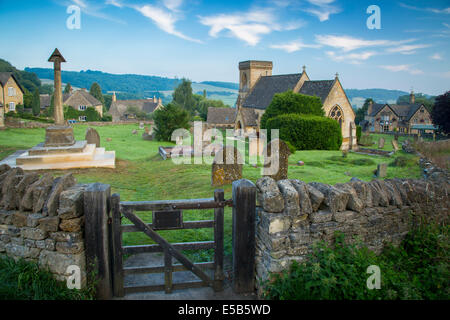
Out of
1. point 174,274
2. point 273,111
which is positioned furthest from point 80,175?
point 273,111

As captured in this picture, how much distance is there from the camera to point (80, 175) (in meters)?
12.7

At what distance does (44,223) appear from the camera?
4.27 meters

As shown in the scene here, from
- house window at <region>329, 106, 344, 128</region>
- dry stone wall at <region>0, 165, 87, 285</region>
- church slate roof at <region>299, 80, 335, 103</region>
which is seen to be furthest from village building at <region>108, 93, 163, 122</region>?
dry stone wall at <region>0, 165, 87, 285</region>

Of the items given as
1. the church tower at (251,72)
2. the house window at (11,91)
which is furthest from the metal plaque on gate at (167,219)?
the house window at (11,91)

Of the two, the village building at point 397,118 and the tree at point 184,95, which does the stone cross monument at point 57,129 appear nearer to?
the village building at point 397,118

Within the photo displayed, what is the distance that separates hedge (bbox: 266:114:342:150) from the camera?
84.4 ft

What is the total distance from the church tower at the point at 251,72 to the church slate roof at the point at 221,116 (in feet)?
14.2

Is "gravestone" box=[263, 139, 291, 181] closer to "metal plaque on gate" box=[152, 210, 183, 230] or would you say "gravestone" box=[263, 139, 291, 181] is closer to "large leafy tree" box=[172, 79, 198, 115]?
"metal plaque on gate" box=[152, 210, 183, 230]

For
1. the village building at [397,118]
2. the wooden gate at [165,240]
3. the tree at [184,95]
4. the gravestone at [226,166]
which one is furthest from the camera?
the tree at [184,95]

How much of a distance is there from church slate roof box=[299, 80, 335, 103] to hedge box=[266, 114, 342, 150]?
11.8 metres

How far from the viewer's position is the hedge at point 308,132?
84.4 ft

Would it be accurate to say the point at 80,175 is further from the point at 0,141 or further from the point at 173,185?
the point at 0,141

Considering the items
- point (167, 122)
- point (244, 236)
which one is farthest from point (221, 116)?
point (244, 236)
